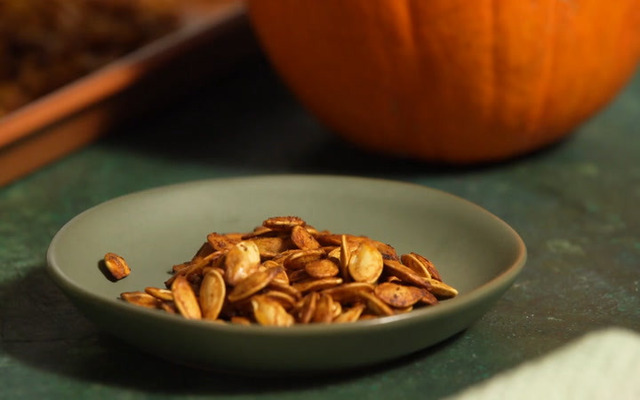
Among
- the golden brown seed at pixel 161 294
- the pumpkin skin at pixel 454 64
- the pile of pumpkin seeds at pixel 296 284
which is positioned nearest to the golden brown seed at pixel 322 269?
the pile of pumpkin seeds at pixel 296 284

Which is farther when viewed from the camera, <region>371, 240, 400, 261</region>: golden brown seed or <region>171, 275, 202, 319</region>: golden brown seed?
<region>371, 240, 400, 261</region>: golden brown seed

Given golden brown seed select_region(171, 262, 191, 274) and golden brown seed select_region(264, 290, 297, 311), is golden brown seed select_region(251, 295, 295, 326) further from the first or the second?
golden brown seed select_region(171, 262, 191, 274)

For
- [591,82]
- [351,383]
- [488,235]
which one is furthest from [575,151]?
[351,383]

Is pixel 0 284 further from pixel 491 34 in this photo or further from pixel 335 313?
pixel 491 34

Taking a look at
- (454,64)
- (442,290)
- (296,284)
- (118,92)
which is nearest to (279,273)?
(296,284)

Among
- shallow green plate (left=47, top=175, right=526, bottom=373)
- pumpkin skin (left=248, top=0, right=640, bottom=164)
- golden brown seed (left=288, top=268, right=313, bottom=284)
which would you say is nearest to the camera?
shallow green plate (left=47, top=175, right=526, bottom=373)

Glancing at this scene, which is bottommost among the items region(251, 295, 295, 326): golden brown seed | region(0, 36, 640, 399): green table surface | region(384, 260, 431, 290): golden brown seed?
region(0, 36, 640, 399): green table surface

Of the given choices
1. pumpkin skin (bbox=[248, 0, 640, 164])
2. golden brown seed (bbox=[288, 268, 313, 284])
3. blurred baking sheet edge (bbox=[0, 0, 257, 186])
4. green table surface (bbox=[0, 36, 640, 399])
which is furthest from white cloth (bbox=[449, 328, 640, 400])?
blurred baking sheet edge (bbox=[0, 0, 257, 186])

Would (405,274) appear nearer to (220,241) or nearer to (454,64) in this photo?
(220,241)
